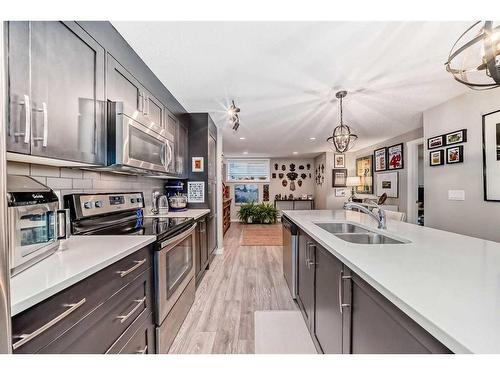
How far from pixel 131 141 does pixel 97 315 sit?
3.78ft

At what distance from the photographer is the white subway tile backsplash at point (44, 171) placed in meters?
1.26

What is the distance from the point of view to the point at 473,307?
1.88 feet

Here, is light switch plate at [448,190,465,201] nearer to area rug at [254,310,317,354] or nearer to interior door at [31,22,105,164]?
area rug at [254,310,317,354]

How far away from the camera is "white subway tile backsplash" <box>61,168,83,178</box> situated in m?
1.47

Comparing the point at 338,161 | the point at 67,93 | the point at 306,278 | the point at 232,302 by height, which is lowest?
the point at 232,302

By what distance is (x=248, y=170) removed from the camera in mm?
8133

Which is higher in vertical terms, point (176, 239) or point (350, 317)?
point (176, 239)

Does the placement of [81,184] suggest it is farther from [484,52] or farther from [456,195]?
[456,195]

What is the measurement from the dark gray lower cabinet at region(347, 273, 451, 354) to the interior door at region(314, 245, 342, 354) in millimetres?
145

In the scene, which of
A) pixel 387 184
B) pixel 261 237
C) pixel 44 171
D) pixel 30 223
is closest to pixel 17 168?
pixel 44 171

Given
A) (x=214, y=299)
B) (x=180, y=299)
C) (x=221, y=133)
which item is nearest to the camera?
(x=180, y=299)

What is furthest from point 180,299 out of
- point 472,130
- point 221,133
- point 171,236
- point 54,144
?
point 472,130

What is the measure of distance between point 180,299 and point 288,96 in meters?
2.51
